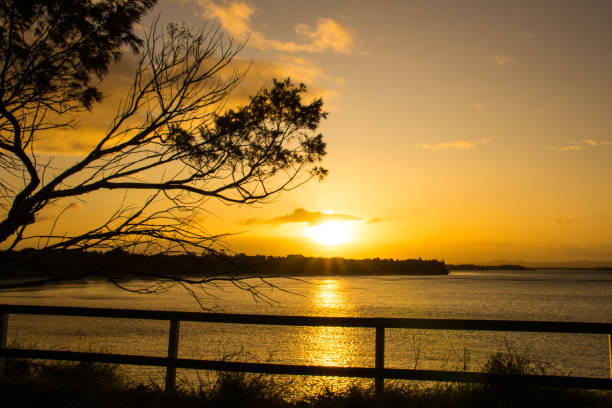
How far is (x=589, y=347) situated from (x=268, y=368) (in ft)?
107

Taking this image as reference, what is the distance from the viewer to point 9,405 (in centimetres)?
531

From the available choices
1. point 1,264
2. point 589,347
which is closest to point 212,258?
point 1,264

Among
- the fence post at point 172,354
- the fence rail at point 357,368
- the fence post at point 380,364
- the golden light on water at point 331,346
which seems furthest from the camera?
the golden light on water at point 331,346

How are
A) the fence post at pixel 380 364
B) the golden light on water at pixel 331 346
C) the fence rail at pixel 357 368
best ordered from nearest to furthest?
the fence rail at pixel 357 368
the fence post at pixel 380 364
the golden light on water at pixel 331 346

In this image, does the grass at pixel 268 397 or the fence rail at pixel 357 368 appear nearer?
the fence rail at pixel 357 368

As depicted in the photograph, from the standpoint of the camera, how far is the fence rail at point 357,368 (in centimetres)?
554

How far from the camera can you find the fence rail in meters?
5.54

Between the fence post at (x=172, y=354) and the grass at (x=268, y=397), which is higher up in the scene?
the fence post at (x=172, y=354)

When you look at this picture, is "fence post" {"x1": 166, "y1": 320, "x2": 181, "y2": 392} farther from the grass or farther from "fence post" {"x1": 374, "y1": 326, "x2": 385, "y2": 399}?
"fence post" {"x1": 374, "y1": 326, "x2": 385, "y2": 399}

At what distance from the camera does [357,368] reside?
233 inches

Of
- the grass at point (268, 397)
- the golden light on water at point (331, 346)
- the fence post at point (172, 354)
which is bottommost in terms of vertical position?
the golden light on water at point (331, 346)

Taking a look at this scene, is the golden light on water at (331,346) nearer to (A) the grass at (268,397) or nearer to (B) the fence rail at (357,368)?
(A) the grass at (268,397)

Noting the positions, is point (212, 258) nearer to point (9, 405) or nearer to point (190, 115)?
point (190, 115)

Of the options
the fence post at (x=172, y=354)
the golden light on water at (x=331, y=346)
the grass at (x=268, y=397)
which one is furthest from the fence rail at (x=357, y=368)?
the golden light on water at (x=331, y=346)
